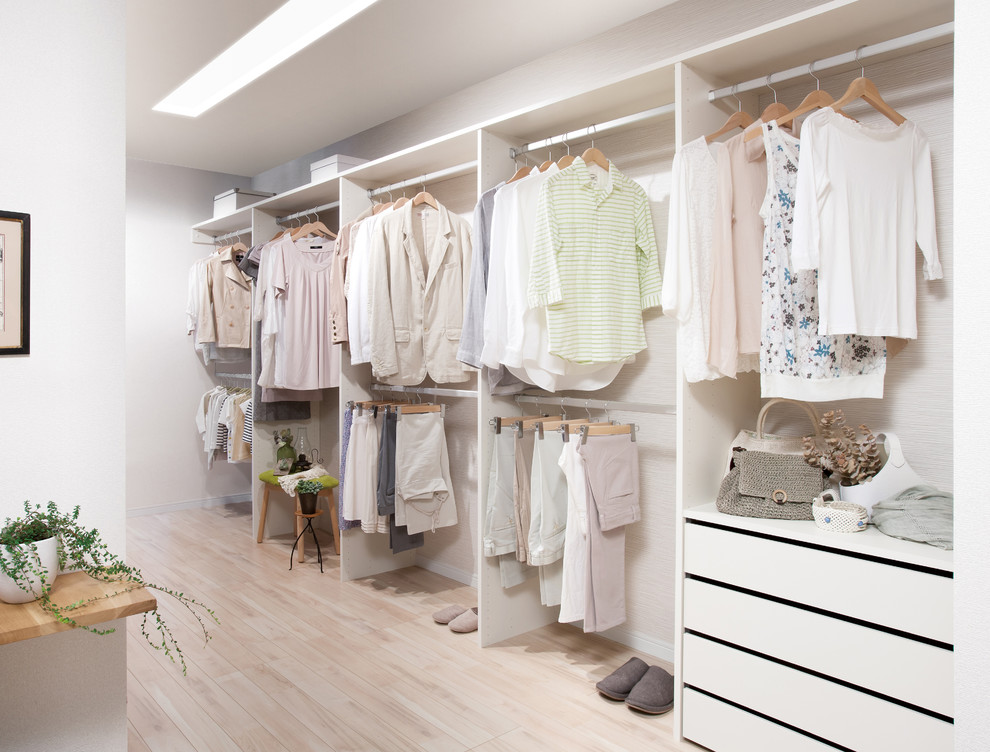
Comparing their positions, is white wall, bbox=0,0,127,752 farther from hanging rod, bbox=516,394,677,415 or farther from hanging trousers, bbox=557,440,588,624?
hanging rod, bbox=516,394,677,415

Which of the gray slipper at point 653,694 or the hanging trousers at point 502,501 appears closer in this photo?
the gray slipper at point 653,694

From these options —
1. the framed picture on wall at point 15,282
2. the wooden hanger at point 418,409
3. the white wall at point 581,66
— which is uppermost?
the white wall at point 581,66

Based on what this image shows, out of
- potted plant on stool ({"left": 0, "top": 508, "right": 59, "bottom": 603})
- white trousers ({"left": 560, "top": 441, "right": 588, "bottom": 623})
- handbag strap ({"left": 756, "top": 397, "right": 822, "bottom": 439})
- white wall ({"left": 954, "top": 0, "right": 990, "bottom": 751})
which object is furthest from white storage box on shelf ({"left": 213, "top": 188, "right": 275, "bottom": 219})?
white wall ({"left": 954, "top": 0, "right": 990, "bottom": 751})

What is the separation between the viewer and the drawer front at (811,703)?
5.76ft

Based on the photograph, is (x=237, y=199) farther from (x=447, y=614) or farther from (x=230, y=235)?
(x=447, y=614)

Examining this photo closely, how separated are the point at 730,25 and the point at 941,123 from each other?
90 cm

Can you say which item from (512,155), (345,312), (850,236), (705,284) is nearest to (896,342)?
(850,236)

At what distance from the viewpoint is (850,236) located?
76.3 inches

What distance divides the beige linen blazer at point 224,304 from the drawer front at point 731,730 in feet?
13.4

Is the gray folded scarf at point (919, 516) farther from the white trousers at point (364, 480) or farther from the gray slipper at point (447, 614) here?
the white trousers at point (364, 480)

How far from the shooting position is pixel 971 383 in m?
1.31

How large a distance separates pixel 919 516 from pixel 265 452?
3932 millimetres

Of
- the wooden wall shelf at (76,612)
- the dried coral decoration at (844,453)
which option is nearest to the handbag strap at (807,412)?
the dried coral decoration at (844,453)

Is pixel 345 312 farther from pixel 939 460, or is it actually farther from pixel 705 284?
pixel 939 460
